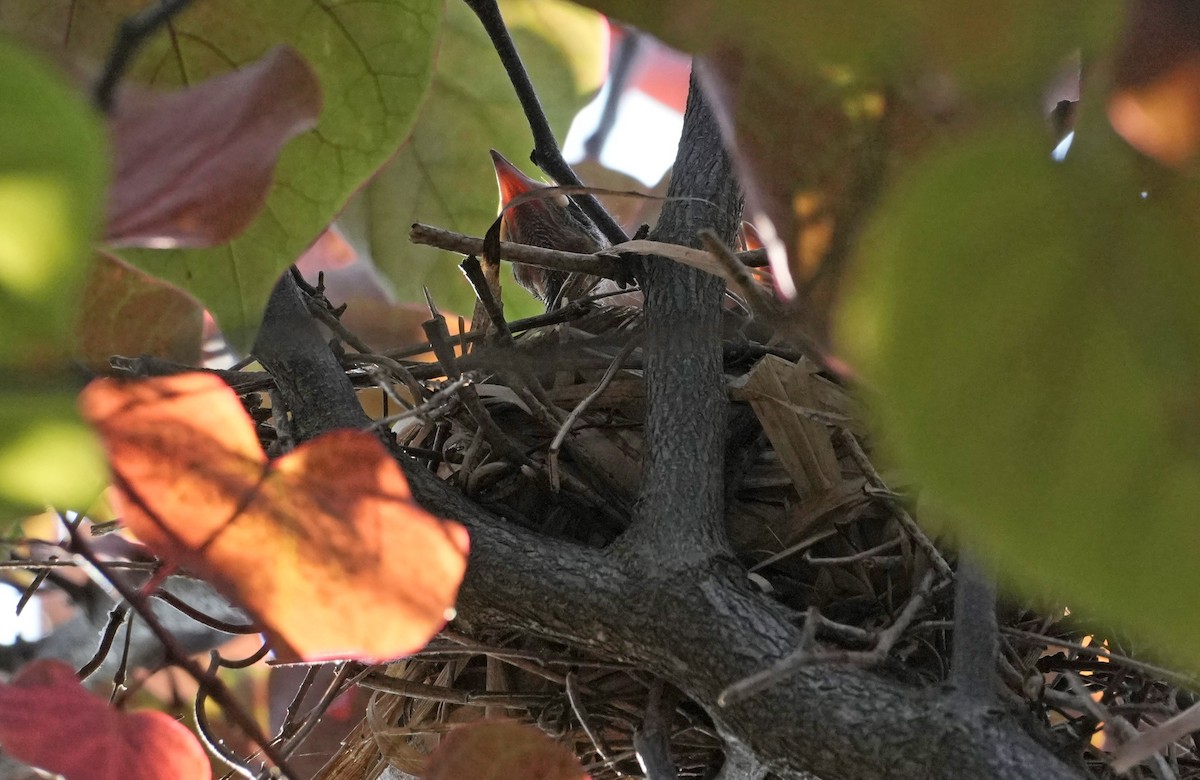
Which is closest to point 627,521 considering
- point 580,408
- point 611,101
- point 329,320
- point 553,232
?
point 580,408

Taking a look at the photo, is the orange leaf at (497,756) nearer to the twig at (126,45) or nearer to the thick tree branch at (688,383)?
the thick tree branch at (688,383)

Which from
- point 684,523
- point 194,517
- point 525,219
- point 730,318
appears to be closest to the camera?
point 194,517

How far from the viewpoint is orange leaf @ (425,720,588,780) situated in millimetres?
297

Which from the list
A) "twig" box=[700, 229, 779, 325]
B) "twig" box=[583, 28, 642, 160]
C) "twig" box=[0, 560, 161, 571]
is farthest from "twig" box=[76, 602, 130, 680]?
"twig" box=[583, 28, 642, 160]

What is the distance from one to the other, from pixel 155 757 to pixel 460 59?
367mm

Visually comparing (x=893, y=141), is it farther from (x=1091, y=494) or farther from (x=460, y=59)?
(x=460, y=59)

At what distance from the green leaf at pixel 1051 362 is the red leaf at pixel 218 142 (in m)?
Answer: 0.12

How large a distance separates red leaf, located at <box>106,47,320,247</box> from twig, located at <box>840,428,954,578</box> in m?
0.29

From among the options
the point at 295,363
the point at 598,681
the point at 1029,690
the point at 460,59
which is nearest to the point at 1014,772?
the point at 1029,690

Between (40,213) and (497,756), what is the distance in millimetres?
240

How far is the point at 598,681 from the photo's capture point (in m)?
0.42

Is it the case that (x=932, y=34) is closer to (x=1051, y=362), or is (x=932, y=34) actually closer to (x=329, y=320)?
(x=1051, y=362)

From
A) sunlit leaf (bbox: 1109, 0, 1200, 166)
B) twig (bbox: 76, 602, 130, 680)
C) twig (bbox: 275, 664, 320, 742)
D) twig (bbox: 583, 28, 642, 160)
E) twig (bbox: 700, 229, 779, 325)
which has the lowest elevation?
twig (bbox: 275, 664, 320, 742)

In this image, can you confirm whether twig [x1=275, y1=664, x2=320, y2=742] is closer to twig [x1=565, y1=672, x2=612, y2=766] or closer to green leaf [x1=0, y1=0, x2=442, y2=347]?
twig [x1=565, y1=672, x2=612, y2=766]
